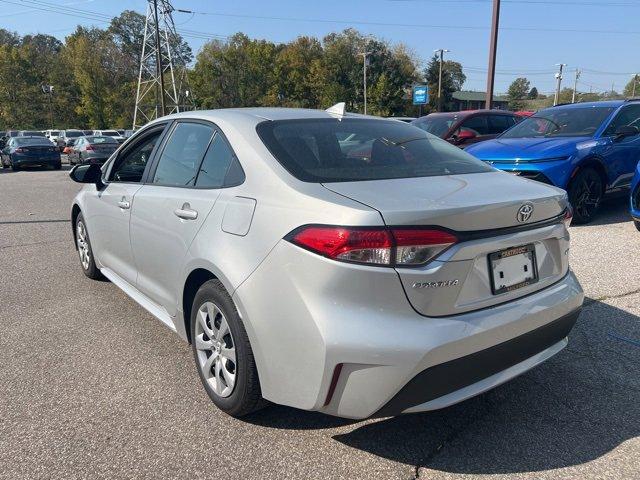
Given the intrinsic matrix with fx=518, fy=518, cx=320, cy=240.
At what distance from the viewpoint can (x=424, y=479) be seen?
2277mm

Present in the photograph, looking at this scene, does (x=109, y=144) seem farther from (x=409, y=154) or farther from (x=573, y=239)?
(x=409, y=154)

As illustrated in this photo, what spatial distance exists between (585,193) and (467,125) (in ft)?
13.4

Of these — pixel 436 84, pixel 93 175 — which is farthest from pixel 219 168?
pixel 436 84

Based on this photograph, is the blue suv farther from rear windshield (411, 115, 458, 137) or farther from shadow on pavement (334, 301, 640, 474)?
shadow on pavement (334, 301, 640, 474)

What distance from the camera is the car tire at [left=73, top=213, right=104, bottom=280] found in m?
4.99

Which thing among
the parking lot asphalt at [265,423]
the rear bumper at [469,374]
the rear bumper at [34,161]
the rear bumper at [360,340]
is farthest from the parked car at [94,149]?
the rear bumper at [469,374]

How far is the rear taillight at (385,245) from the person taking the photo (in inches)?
81.9

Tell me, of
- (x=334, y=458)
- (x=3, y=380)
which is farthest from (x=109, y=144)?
(x=334, y=458)

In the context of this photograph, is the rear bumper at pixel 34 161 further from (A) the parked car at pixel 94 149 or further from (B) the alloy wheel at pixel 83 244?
(B) the alloy wheel at pixel 83 244

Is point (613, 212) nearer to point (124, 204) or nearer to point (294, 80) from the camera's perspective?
point (124, 204)

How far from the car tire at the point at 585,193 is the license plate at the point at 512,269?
502 cm

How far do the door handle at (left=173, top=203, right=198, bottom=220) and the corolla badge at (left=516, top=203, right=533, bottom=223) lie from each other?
1.67 m

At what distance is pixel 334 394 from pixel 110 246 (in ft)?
9.07

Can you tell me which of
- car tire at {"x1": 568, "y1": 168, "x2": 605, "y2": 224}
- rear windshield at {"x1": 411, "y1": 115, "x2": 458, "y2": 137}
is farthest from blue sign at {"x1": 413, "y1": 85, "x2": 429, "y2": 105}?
car tire at {"x1": 568, "y1": 168, "x2": 605, "y2": 224}
